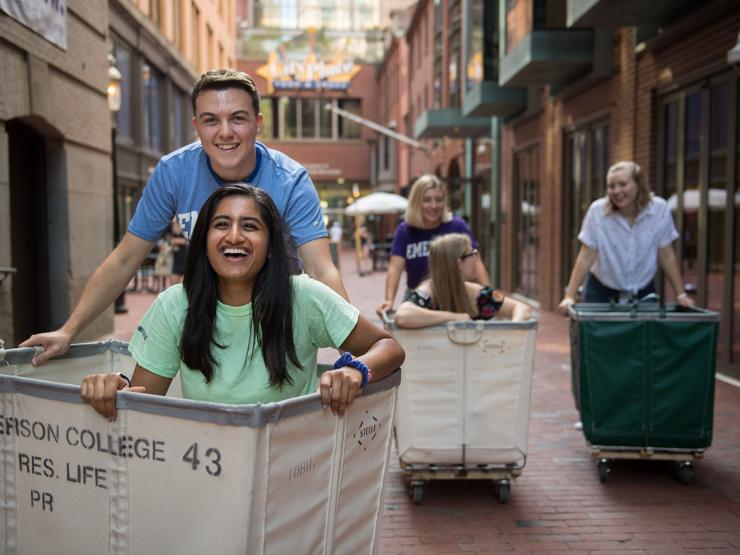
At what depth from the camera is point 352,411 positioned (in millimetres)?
2422

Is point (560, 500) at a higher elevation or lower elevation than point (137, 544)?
lower

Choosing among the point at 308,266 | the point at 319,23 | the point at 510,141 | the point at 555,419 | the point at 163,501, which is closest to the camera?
the point at 163,501

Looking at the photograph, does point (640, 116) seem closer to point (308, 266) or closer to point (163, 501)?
point (308, 266)

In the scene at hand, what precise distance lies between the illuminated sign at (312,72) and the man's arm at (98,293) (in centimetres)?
4994

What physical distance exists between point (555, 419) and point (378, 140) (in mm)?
46585

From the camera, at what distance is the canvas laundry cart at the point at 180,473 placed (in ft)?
6.87

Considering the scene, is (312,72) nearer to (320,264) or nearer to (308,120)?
(308,120)

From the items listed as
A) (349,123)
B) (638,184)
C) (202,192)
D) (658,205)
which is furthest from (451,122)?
(349,123)

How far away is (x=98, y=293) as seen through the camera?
314 centimetres

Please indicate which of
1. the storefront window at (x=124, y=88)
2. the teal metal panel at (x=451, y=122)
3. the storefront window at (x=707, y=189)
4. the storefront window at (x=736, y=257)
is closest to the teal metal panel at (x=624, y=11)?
the storefront window at (x=707, y=189)

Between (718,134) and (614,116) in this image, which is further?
(614,116)

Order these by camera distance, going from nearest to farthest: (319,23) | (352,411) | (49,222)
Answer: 1. (352,411)
2. (49,222)
3. (319,23)

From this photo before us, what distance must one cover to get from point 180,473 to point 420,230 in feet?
14.0

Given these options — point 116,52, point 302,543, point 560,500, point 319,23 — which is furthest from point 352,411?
point 319,23
